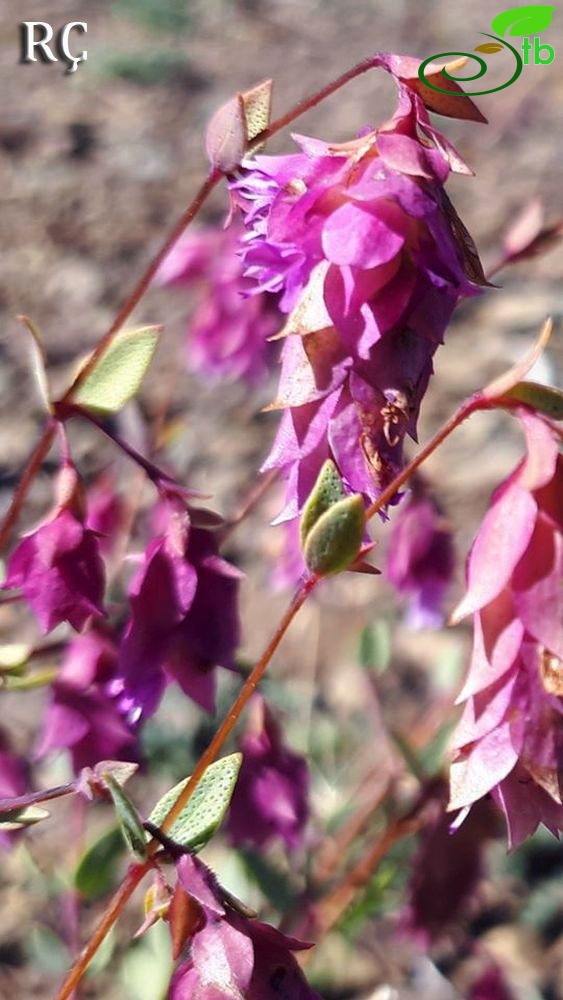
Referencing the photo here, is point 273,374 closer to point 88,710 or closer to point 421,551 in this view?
point 421,551

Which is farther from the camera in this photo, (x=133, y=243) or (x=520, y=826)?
(x=133, y=243)

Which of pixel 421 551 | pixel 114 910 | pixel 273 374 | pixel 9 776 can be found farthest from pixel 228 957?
pixel 273 374

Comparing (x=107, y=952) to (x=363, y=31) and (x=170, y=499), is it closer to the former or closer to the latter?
(x=170, y=499)

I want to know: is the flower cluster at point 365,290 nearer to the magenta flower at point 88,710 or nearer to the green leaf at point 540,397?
the green leaf at point 540,397

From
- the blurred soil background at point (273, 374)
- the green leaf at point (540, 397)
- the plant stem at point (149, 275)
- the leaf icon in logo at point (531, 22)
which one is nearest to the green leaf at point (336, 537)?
the green leaf at point (540, 397)

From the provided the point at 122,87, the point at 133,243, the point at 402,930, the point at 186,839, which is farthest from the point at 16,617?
the point at 122,87
